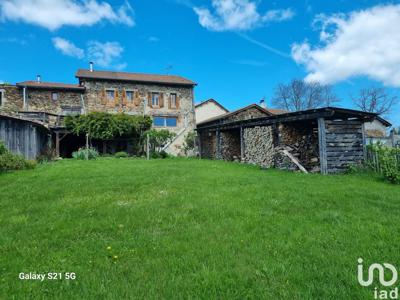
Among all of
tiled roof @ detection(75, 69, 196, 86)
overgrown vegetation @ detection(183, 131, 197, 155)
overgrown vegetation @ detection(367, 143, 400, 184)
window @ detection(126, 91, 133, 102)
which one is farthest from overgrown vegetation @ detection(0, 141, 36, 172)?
window @ detection(126, 91, 133, 102)

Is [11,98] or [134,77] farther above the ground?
[134,77]

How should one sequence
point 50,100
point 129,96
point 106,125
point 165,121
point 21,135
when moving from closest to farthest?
1. point 21,135
2. point 106,125
3. point 50,100
4. point 129,96
5. point 165,121

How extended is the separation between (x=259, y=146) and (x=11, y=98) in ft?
70.6

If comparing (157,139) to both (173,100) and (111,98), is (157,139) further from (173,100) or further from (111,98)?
(111,98)

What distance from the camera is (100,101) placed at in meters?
26.6

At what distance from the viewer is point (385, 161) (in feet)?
31.3

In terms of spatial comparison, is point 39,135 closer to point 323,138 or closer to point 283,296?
point 323,138

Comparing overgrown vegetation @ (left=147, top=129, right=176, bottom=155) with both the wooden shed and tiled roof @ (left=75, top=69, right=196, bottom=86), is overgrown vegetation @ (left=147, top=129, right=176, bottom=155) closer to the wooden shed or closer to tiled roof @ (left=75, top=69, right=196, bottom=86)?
tiled roof @ (left=75, top=69, right=196, bottom=86)

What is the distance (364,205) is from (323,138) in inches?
254

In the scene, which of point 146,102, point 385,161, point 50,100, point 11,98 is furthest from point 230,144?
point 11,98

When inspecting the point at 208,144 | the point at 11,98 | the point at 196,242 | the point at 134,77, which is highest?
the point at 134,77

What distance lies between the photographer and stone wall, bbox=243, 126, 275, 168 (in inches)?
606

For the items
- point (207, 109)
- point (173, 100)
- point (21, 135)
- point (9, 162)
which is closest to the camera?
point (9, 162)

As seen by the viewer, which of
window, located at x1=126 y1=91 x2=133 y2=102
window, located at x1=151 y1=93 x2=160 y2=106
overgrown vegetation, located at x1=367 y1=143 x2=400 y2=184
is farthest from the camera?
window, located at x1=151 y1=93 x2=160 y2=106
